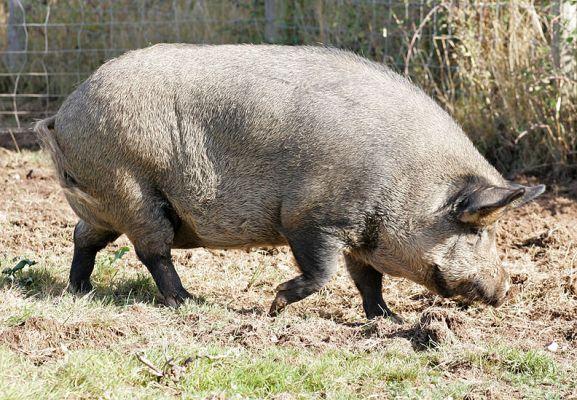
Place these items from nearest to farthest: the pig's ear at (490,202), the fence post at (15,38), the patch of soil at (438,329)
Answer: the patch of soil at (438,329) → the pig's ear at (490,202) → the fence post at (15,38)

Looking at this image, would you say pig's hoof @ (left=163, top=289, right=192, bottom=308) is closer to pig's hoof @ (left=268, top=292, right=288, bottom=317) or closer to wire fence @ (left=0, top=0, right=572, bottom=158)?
pig's hoof @ (left=268, top=292, right=288, bottom=317)

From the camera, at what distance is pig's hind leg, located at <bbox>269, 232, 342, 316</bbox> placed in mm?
5629

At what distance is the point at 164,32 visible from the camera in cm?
1150

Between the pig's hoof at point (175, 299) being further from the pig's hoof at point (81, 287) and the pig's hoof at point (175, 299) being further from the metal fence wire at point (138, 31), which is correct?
the metal fence wire at point (138, 31)

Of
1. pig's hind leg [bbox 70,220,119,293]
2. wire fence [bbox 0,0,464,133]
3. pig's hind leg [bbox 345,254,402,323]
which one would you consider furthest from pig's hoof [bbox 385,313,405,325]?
wire fence [bbox 0,0,464,133]

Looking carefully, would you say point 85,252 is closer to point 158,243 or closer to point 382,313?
point 158,243

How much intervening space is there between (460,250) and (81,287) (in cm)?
244

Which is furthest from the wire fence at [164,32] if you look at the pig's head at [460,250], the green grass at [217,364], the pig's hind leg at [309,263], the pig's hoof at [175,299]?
the green grass at [217,364]

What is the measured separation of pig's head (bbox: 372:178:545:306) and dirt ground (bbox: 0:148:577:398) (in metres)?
0.18

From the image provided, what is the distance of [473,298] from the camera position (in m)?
Answer: 5.90

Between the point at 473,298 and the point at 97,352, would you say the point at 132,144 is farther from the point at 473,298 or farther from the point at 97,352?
the point at 473,298

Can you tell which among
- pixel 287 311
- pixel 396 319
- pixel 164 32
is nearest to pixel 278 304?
pixel 287 311

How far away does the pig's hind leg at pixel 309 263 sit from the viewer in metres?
5.63

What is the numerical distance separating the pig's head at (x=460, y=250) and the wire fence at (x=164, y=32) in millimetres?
4042
